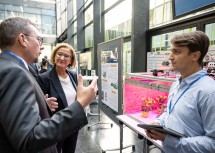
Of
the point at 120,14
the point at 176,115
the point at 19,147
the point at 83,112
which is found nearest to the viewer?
the point at 19,147

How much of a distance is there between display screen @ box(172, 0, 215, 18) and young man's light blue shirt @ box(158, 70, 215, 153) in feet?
4.48

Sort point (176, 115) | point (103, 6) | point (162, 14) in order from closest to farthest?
point (176, 115) < point (162, 14) < point (103, 6)

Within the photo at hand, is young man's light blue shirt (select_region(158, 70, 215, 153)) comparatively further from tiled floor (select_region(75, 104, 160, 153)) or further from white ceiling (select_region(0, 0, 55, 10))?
white ceiling (select_region(0, 0, 55, 10))

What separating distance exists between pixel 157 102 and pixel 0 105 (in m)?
2.00

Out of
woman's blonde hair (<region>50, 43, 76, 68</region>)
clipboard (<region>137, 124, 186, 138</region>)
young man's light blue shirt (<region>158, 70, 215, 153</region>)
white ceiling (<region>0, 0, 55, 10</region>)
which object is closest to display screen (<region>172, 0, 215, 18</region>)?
young man's light blue shirt (<region>158, 70, 215, 153</region>)

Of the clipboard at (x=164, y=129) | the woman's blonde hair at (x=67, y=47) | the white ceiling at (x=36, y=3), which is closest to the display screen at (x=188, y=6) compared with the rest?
the woman's blonde hair at (x=67, y=47)

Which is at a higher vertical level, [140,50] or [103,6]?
[103,6]

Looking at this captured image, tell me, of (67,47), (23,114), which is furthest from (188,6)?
(23,114)

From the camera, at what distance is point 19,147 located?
656mm

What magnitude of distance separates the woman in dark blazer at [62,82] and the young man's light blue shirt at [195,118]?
1136 millimetres

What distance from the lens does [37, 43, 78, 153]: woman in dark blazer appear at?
1.89 m

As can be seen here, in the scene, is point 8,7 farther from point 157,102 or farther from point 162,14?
point 157,102

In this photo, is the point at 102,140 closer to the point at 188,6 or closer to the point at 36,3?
the point at 188,6

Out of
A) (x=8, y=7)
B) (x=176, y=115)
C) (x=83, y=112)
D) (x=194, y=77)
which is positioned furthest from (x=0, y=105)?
(x=8, y=7)
